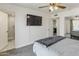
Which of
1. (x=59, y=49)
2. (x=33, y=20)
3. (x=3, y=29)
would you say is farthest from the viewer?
(x=33, y=20)

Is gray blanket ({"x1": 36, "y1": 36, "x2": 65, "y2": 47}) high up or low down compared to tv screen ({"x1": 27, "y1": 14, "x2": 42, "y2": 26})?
down

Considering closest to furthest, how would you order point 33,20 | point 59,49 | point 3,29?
point 59,49 → point 3,29 → point 33,20

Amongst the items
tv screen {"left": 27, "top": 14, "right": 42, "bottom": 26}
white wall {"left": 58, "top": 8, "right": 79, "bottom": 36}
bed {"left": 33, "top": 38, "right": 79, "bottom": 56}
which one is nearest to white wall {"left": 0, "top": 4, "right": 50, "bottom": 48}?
tv screen {"left": 27, "top": 14, "right": 42, "bottom": 26}

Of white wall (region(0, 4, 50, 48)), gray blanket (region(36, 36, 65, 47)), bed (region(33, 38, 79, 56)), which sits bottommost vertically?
bed (region(33, 38, 79, 56))

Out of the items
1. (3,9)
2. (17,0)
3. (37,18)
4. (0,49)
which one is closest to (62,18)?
(37,18)

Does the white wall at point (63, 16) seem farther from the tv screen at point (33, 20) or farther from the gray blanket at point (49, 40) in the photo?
the tv screen at point (33, 20)

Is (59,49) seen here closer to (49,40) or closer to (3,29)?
(49,40)

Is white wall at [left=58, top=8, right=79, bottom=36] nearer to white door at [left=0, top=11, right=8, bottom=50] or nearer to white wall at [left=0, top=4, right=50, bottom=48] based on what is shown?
white wall at [left=0, top=4, right=50, bottom=48]

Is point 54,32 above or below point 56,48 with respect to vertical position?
above

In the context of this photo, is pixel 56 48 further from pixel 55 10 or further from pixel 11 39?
pixel 11 39

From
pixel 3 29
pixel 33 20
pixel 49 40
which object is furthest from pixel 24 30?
pixel 49 40

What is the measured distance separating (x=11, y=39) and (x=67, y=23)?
56.3 inches

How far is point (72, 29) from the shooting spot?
2512 mm

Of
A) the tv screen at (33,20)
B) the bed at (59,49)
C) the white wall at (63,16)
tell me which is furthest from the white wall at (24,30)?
the white wall at (63,16)
